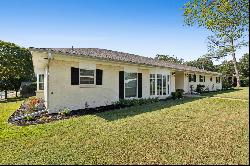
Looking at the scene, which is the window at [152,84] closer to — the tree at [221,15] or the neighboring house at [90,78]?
the neighboring house at [90,78]

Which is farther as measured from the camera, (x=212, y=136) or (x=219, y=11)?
(x=219, y=11)

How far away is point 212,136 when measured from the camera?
752 cm

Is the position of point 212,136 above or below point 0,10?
below

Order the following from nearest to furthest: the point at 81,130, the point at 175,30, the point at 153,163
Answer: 1. the point at 153,163
2. the point at 81,130
3. the point at 175,30

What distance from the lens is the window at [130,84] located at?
17.0 meters

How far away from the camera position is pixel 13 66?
3778cm

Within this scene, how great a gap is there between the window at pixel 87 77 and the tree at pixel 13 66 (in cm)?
2266

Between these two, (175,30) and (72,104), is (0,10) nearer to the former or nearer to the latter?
(72,104)

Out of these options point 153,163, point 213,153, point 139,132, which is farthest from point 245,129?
point 153,163

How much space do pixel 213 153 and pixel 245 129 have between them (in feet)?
10.2

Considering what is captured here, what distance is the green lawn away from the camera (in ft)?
19.0

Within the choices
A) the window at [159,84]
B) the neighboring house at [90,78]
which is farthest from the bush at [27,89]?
the window at [159,84]

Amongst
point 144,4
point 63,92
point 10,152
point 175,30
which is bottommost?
point 10,152

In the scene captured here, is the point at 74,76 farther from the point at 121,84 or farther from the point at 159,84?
the point at 159,84
